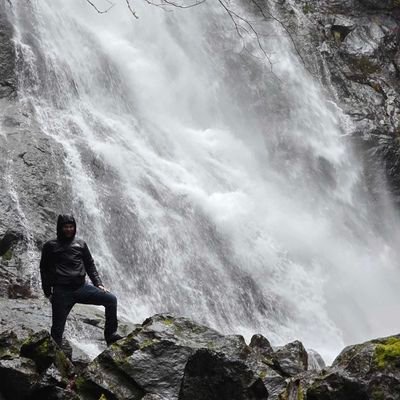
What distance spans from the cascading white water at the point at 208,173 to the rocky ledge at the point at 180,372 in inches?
225

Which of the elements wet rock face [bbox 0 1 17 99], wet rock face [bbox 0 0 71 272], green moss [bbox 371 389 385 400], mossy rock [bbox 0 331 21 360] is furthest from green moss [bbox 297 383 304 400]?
wet rock face [bbox 0 1 17 99]

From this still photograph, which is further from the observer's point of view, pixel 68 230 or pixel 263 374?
pixel 68 230

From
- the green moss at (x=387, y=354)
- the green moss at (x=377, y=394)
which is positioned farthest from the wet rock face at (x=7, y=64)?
the green moss at (x=377, y=394)

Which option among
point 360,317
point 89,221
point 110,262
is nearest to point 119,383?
point 110,262

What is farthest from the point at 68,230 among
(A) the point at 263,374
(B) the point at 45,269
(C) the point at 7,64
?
(C) the point at 7,64

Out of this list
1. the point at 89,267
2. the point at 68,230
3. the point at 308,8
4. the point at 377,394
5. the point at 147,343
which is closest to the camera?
the point at 377,394

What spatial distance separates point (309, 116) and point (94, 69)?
329 inches

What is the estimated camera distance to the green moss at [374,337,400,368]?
4.55 meters

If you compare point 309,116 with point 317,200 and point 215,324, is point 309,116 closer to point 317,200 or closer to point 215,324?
point 317,200

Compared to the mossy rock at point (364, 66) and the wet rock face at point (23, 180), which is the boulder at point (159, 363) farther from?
the mossy rock at point (364, 66)

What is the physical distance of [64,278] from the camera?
21.0 ft

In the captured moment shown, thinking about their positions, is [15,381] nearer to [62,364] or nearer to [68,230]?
[62,364]

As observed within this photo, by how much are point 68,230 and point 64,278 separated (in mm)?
537

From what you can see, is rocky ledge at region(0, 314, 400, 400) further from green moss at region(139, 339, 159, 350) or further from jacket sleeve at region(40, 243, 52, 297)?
jacket sleeve at region(40, 243, 52, 297)
